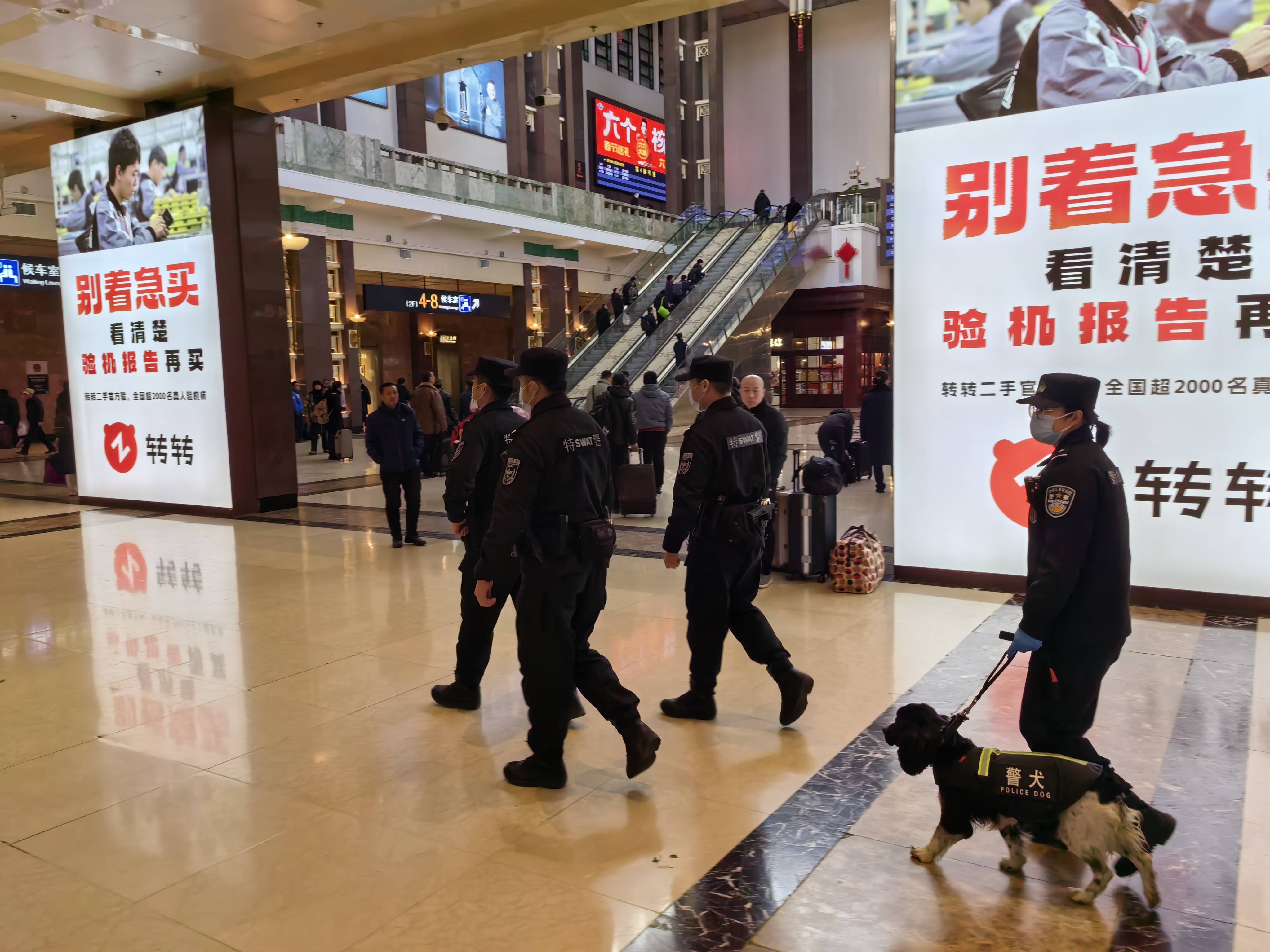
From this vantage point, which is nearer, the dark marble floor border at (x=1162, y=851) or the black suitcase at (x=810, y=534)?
the dark marble floor border at (x=1162, y=851)

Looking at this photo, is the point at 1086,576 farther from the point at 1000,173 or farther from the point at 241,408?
the point at 241,408

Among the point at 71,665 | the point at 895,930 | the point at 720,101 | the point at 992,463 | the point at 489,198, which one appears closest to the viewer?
the point at 895,930

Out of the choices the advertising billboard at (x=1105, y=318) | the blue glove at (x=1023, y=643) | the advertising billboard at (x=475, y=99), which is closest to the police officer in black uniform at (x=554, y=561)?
the blue glove at (x=1023, y=643)

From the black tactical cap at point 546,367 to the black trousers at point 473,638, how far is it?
1.07 metres

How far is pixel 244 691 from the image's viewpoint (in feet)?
14.6

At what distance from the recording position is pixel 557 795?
3.31 meters

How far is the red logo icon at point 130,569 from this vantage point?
6.77 m

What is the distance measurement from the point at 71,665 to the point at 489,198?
17868 millimetres

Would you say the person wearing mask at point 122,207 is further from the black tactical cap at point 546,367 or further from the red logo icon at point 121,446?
the black tactical cap at point 546,367

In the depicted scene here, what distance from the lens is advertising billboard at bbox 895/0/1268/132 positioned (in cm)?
522

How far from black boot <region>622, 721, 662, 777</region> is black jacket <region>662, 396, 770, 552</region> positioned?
2.46ft

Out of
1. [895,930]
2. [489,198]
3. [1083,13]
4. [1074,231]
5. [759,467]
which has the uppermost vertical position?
[489,198]

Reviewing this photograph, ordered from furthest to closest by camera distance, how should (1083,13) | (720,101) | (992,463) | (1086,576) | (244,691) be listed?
(720,101)
(992,463)
(1083,13)
(244,691)
(1086,576)

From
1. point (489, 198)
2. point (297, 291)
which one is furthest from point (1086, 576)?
point (489, 198)
